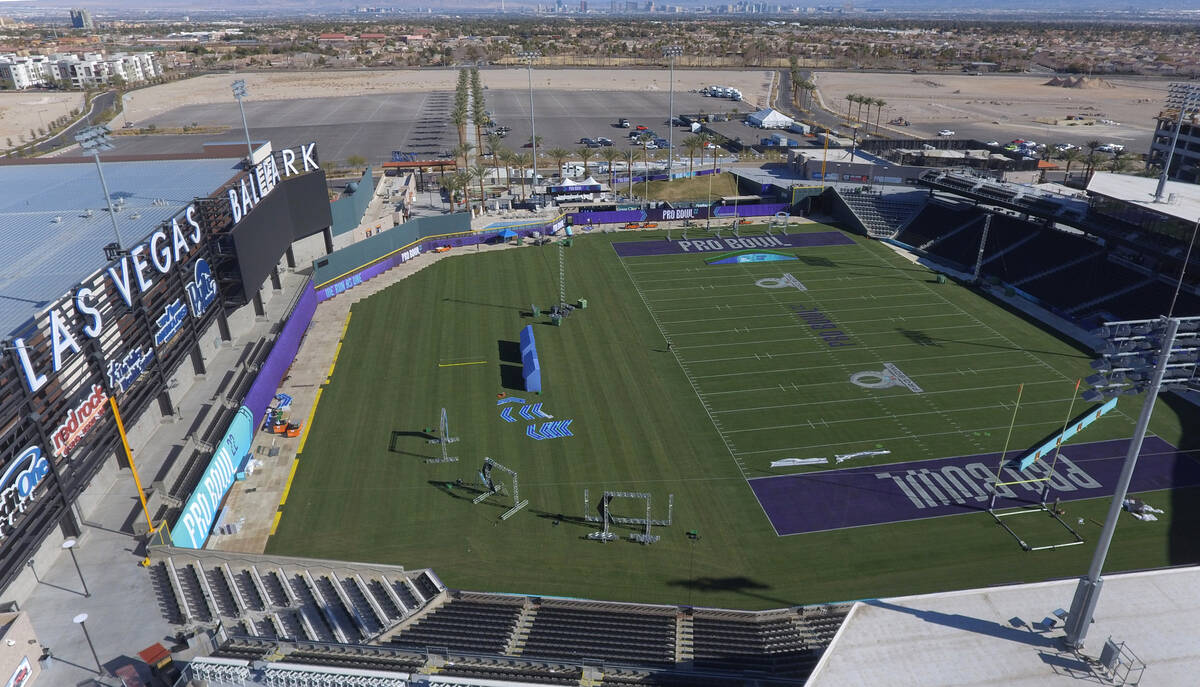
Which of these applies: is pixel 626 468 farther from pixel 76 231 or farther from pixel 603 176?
pixel 603 176

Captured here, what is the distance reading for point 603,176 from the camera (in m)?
110

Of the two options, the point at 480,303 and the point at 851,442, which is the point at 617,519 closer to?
the point at 851,442

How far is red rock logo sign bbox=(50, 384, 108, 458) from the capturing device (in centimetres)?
3061

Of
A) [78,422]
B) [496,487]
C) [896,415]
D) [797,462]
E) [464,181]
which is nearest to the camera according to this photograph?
[78,422]

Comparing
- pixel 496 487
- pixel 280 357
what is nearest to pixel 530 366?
pixel 496 487

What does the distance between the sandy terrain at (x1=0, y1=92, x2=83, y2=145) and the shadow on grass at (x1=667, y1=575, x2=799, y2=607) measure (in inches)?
5839

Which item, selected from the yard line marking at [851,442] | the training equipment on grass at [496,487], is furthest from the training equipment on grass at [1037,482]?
the training equipment on grass at [496,487]

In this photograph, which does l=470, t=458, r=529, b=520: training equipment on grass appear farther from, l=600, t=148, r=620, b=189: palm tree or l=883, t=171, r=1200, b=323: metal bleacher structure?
l=600, t=148, r=620, b=189: palm tree

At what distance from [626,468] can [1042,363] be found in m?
34.7

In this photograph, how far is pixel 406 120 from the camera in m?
150

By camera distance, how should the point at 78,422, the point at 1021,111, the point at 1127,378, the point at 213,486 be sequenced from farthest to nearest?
the point at 1021,111
the point at 213,486
the point at 78,422
the point at 1127,378

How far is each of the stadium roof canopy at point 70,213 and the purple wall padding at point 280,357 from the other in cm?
1073

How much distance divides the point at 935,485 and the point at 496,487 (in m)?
24.8

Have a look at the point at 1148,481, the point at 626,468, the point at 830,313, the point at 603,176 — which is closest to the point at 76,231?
the point at 626,468
